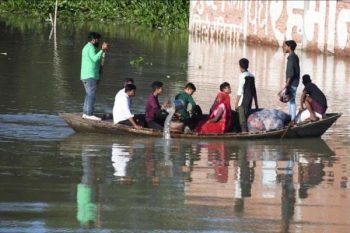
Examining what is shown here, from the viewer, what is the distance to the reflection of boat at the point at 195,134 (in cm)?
1964

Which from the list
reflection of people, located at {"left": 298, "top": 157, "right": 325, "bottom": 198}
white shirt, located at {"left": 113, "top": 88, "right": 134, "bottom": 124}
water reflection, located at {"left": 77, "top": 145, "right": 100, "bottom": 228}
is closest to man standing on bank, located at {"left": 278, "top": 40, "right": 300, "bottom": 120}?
reflection of people, located at {"left": 298, "top": 157, "right": 325, "bottom": 198}

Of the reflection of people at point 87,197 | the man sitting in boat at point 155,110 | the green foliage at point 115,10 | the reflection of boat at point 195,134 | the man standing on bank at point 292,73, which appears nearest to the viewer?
the reflection of people at point 87,197

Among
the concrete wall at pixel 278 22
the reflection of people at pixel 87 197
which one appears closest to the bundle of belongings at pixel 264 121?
the reflection of people at pixel 87 197

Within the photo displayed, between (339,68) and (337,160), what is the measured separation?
1818 cm

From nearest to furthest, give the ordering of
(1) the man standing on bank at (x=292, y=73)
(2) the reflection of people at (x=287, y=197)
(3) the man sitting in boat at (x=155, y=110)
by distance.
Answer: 1. (2) the reflection of people at (x=287, y=197)
2. (3) the man sitting in boat at (x=155, y=110)
3. (1) the man standing on bank at (x=292, y=73)

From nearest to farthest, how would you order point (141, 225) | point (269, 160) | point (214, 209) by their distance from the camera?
point (141, 225)
point (214, 209)
point (269, 160)

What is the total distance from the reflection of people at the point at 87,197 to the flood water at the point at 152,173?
0.05ft

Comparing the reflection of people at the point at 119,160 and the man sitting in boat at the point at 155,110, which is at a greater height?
the man sitting in boat at the point at 155,110

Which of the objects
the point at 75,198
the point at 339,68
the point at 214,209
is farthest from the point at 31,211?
the point at 339,68

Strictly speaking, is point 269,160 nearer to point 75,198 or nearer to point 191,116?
point 191,116

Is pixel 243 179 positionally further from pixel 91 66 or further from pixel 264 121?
pixel 91 66

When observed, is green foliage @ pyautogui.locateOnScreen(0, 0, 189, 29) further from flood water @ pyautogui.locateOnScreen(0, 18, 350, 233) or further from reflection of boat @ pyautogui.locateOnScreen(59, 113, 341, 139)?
reflection of boat @ pyautogui.locateOnScreen(59, 113, 341, 139)

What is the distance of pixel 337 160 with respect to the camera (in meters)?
18.8

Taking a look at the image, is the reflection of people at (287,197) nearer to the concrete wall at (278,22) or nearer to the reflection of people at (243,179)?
the reflection of people at (243,179)
